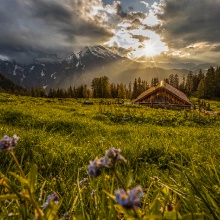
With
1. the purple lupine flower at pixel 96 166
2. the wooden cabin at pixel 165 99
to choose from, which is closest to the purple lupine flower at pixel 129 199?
the purple lupine flower at pixel 96 166

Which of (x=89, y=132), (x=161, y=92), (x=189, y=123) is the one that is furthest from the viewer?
(x=161, y=92)

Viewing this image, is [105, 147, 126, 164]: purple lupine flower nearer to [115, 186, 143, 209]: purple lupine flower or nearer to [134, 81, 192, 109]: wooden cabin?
[115, 186, 143, 209]: purple lupine flower

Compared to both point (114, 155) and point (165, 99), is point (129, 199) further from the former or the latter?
point (165, 99)

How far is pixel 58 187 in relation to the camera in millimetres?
3543

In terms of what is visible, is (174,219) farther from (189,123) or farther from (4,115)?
(189,123)

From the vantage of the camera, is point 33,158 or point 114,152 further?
point 33,158

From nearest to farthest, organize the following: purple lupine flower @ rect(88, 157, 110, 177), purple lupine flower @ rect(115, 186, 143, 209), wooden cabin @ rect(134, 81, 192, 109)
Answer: purple lupine flower @ rect(115, 186, 143, 209)
purple lupine flower @ rect(88, 157, 110, 177)
wooden cabin @ rect(134, 81, 192, 109)

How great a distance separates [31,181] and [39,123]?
10.9 m

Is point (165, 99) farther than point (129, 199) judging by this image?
Yes

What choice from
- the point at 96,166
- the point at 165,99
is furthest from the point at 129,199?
the point at 165,99

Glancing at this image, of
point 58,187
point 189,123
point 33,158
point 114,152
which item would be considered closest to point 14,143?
point 114,152

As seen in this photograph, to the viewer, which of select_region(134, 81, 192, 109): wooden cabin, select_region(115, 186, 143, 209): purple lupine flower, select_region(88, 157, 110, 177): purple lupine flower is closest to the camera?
select_region(115, 186, 143, 209): purple lupine flower

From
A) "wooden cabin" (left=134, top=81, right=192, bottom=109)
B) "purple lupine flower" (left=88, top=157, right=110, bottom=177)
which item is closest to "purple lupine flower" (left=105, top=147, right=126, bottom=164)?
"purple lupine flower" (left=88, top=157, right=110, bottom=177)

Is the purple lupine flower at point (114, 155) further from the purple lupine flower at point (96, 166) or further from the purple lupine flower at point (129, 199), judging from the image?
the purple lupine flower at point (129, 199)
